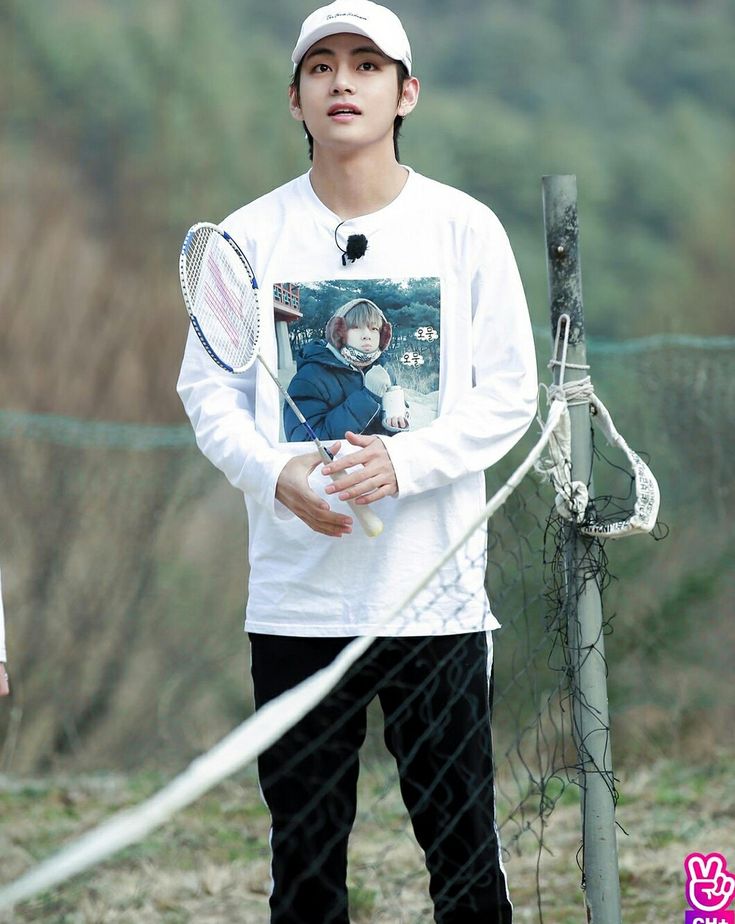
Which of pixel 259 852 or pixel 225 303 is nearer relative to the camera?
pixel 225 303

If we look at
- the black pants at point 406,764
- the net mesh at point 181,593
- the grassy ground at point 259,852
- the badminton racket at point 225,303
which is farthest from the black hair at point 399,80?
the net mesh at point 181,593

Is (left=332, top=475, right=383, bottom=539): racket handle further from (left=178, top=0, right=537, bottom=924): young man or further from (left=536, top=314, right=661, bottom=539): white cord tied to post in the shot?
(left=536, top=314, right=661, bottom=539): white cord tied to post

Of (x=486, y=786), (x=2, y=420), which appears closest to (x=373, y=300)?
(x=486, y=786)

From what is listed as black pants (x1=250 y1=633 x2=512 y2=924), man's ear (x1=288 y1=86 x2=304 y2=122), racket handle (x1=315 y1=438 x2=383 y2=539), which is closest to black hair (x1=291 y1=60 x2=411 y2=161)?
man's ear (x1=288 y1=86 x2=304 y2=122)

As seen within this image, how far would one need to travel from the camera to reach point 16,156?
791cm

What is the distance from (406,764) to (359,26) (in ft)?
3.91

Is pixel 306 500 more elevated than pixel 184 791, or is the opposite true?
pixel 306 500

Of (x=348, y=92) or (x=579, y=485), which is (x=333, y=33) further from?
(x=579, y=485)

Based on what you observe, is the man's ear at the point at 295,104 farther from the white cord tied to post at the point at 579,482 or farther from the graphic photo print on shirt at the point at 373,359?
the white cord tied to post at the point at 579,482

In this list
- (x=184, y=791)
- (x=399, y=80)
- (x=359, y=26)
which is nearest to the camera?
(x=184, y=791)

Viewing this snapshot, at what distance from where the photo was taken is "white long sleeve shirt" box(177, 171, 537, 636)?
7.56ft

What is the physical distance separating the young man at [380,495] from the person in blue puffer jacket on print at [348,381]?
0.08ft

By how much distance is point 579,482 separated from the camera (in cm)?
250

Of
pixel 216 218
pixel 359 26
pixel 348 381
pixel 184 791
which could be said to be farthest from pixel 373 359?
pixel 216 218
